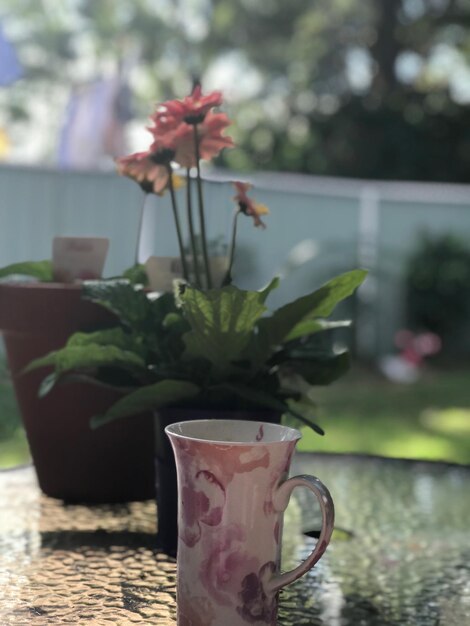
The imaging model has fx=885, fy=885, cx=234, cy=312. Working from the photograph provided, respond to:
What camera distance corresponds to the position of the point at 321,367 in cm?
94

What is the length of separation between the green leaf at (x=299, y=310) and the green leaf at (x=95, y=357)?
4.8 inches

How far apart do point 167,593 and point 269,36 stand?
1170cm

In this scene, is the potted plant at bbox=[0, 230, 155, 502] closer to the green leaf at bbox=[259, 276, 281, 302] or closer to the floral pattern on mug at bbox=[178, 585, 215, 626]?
the green leaf at bbox=[259, 276, 281, 302]

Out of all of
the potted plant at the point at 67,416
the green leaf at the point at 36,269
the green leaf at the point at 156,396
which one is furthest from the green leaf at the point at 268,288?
the green leaf at the point at 36,269

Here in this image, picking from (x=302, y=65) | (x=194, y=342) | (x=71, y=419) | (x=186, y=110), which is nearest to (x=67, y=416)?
(x=71, y=419)

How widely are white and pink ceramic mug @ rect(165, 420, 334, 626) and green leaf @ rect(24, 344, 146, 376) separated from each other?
225 millimetres

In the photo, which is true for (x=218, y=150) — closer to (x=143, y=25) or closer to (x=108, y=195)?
(x=108, y=195)

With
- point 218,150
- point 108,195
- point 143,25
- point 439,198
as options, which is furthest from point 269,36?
point 218,150

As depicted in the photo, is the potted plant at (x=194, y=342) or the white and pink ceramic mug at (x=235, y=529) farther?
the potted plant at (x=194, y=342)

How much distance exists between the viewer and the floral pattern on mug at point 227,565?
63 cm

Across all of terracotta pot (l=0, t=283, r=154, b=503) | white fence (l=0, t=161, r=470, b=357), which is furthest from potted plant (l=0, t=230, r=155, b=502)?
white fence (l=0, t=161, r=470, b=357)

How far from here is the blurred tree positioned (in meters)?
9.81

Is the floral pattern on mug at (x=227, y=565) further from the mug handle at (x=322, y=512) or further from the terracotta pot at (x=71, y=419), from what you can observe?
the terracotta pot at (x=71, y=419)

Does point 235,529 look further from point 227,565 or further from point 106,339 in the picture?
point 106,339
